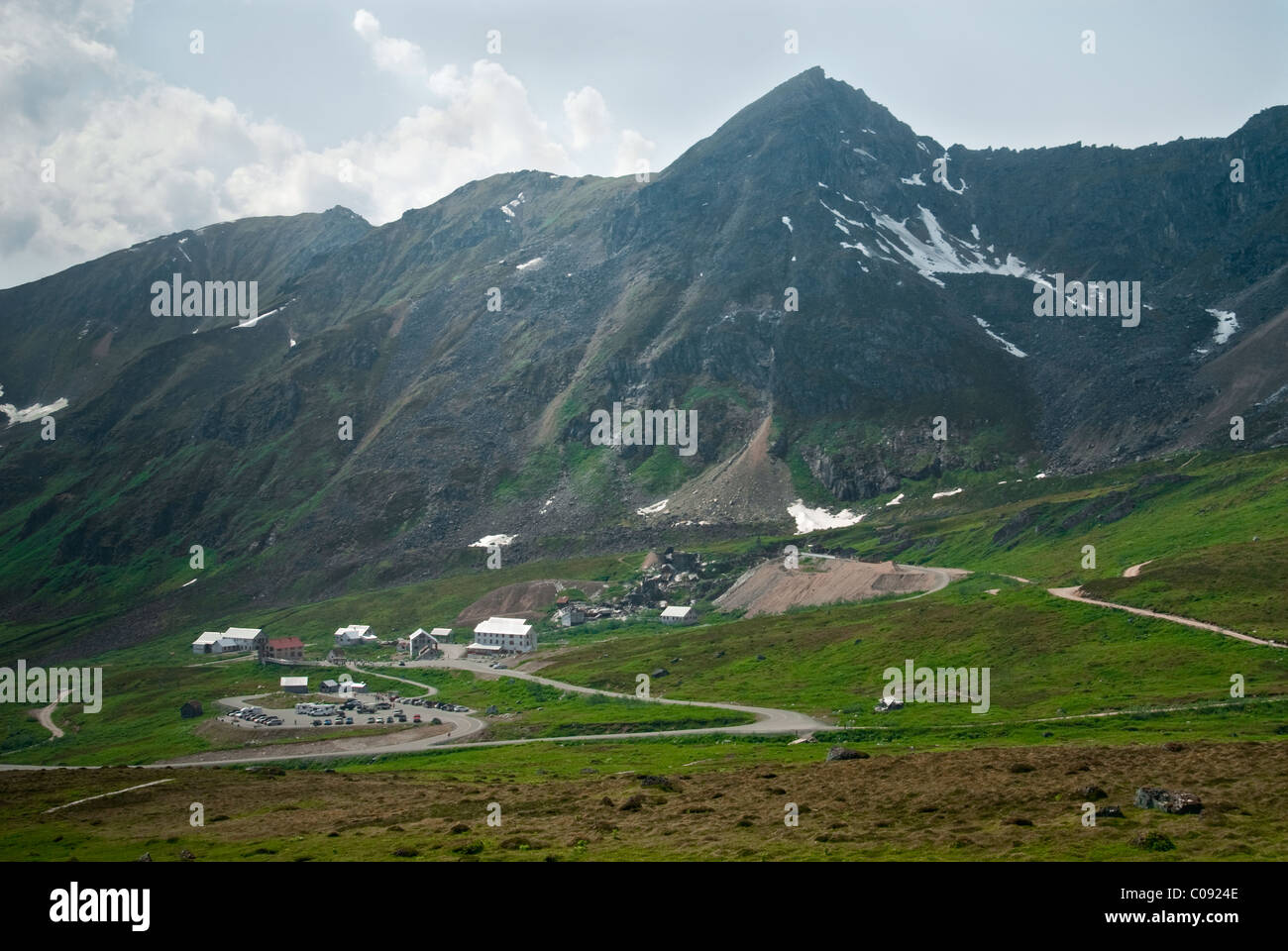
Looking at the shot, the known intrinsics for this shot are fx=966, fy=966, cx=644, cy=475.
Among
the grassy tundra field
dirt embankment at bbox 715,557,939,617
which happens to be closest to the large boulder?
the grassy tundra field

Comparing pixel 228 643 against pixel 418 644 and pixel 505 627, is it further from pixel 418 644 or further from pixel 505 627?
pixel 505 627

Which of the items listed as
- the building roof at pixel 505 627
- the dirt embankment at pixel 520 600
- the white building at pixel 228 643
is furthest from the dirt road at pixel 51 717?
the dirt embankment at pixel 520 600

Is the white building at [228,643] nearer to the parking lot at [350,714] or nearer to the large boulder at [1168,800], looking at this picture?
the parking lot at [350,714]

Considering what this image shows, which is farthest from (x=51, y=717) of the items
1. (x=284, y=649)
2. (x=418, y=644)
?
(x=418, y=644)

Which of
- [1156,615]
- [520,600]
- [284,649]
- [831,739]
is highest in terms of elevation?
[1156,615]
